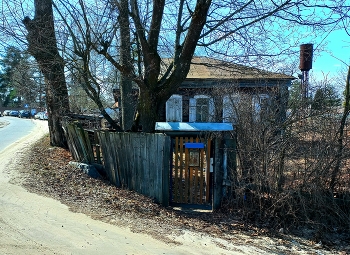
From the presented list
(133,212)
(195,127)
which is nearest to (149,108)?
(195,127)

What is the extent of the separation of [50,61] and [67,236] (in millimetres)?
6548

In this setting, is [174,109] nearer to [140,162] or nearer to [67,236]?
[140,162]

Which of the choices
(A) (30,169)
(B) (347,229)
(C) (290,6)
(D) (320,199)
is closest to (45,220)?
(A) (30,169)

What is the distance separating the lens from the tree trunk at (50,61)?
9391 mm

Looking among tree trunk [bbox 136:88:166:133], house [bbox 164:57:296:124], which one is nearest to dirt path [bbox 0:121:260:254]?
tree trunk [bbox 136:88:166:133]

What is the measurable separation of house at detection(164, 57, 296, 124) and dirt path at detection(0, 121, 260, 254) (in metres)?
4.03

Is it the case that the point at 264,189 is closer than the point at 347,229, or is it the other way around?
the point at 347,229

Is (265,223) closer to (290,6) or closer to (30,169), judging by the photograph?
(290,6)

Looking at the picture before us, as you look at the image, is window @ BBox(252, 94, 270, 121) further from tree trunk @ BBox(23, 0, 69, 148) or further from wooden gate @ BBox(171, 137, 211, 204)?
tree trunk @ BBox(23, 0, 69, 148)

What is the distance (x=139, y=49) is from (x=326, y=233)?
7.20 meters

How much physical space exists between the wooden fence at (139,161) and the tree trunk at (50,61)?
2780 mm

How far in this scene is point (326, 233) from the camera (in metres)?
6.23

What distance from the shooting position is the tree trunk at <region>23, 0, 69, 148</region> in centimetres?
939

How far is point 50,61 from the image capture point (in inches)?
387
